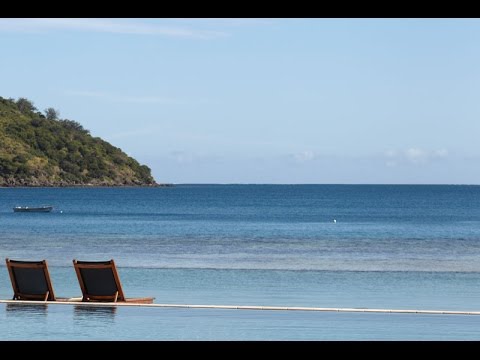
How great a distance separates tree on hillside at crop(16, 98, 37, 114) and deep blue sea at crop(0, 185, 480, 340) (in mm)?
99971

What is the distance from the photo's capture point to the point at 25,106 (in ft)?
534

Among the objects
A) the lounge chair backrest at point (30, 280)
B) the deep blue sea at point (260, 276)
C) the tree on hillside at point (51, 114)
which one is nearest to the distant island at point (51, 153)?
the tree on hillside at point (51, 114)

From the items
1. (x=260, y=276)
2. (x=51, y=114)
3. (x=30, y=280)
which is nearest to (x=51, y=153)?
(x=51, y=114)

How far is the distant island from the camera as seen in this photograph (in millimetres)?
151750

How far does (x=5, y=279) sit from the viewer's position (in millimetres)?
19719

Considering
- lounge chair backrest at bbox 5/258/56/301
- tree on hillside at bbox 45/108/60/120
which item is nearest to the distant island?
tree on hillside at bbox 45/108/60/120

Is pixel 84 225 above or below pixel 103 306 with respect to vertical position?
above

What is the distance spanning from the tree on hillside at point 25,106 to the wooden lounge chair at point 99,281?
15278cm

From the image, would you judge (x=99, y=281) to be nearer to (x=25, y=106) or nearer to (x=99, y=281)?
(x=99, y=281)

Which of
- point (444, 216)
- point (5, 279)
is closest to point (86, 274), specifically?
point (5, 279)

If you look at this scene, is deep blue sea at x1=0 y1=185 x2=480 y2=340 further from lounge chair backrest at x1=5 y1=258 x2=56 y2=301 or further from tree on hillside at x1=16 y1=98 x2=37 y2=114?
tree on hillside at x1=16 y1=98 x2=37 y2=114
